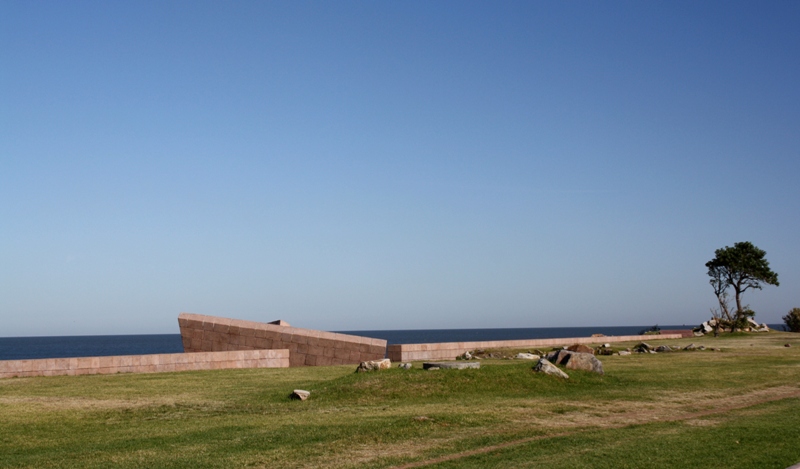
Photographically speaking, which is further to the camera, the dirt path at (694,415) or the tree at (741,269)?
the tree at (741,269)

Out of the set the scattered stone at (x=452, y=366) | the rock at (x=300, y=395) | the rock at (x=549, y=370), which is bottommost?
the rock at (x=300, y=395)

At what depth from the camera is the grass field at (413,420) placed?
35.6ft

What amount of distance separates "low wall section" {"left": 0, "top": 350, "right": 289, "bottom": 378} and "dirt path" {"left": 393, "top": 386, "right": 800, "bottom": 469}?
1721 cm

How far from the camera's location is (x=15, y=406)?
16.4 metres

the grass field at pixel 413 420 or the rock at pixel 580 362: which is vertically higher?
the rock at pixel 580 362

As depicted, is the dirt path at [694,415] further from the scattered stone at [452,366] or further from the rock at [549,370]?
the scattered stone at [452,366]

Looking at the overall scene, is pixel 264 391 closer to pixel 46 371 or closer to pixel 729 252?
pixel 46 371

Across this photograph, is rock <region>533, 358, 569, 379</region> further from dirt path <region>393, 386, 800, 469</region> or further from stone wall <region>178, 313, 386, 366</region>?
stone wall <region>178, 313, 386, 366</region>

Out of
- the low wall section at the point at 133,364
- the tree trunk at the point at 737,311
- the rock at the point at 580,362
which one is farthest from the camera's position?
the tree trunk at the point at 737,311

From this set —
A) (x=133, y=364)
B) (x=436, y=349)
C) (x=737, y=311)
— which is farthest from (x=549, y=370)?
(x=737, y=311)

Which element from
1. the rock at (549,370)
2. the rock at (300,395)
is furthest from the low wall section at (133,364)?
the rock at (549,370)

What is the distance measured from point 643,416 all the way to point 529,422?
2666 millimetres

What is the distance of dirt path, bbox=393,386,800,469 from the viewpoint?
10770 mm

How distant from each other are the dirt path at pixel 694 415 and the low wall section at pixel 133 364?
17.2 m
